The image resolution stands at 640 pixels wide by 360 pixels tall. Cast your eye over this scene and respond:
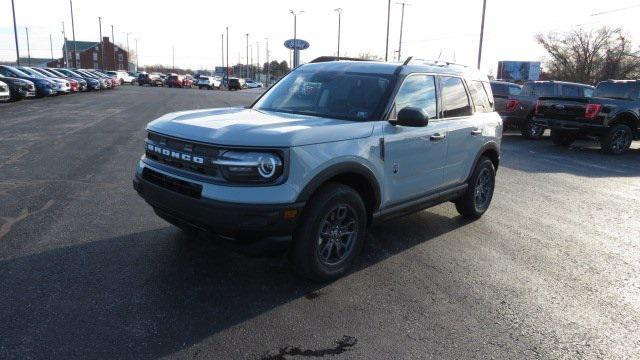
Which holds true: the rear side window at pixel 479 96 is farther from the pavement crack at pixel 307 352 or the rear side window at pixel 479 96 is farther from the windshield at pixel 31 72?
the windshield at pixel 31 72

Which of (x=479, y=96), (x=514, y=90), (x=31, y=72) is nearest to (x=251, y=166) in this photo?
(x=479, y=96)

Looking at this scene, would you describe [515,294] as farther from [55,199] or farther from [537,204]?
[55,199]

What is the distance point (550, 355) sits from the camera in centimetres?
326

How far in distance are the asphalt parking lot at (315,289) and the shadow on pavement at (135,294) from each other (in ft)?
0.04

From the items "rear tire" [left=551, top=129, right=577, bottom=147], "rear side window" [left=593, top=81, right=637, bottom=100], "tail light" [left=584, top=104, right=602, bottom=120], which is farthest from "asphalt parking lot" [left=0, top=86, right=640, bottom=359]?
"rear tire" [left=551, top=129, right=577, bottom=147]

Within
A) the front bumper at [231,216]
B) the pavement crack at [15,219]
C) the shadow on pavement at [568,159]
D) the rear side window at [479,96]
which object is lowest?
the shadow on pavement at [568,159]

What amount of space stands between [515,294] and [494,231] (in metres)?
1.83

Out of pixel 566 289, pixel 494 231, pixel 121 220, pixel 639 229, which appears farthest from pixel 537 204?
pixel 121 220

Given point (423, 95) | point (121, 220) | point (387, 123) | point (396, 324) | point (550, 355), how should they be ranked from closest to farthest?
point (550, 355) < point (396, 324) < point (387, 123) < point (423, 95) < point (121, 220)

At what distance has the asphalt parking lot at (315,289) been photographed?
325 cm

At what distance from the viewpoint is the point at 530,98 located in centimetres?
1597

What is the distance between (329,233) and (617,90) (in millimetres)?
12883

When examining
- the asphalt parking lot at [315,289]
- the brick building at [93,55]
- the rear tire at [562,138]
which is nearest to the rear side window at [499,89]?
the rear tire at [562,138]

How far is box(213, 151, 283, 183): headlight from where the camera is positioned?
3561 millimetres
